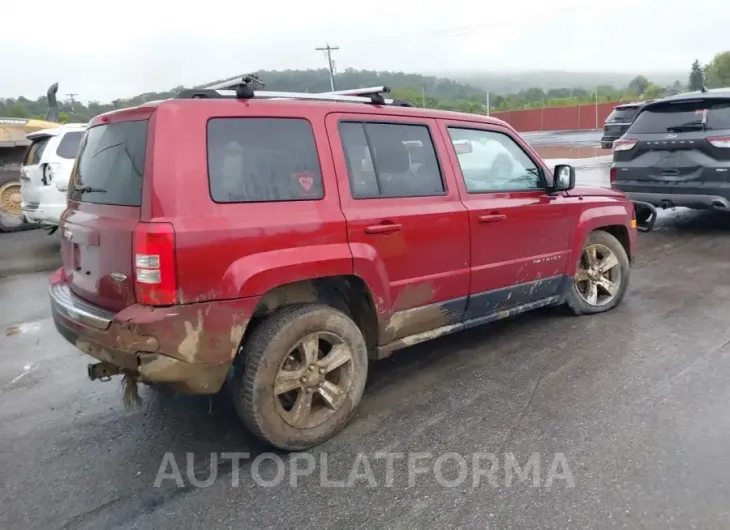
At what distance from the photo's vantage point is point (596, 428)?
3436 millimetres

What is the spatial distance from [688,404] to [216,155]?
10.0ft

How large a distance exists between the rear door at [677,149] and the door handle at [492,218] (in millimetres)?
4922

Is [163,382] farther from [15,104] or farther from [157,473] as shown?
[15,104]

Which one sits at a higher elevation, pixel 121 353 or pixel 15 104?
pixel 15 104

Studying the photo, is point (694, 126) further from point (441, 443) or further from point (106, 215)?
point (106, 215)

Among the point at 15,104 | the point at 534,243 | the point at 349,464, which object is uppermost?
the point at 15,104

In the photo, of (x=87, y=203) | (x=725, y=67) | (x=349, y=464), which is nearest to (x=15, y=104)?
(x=87, y=203)

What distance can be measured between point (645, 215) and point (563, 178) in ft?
9.55

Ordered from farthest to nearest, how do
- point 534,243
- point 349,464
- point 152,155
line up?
point 534,243 < point 349,464 < point 152,155

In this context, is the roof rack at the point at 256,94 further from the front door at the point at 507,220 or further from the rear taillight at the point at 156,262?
the rear taillight at the point at 156,262

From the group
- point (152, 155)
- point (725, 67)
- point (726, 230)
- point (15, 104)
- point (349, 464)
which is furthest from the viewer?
point (725, 67)

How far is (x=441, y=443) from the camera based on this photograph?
3340 millimetres

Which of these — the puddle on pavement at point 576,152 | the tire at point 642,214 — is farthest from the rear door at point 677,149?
the puddle on pavement at point 576,152

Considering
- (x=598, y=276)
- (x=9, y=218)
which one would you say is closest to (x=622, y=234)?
(x=598, y=276)
